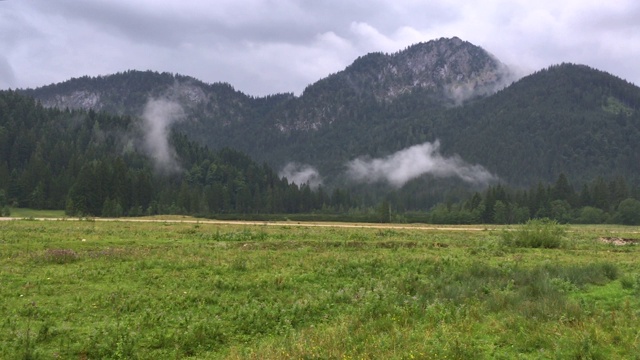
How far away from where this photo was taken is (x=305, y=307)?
17500 mm

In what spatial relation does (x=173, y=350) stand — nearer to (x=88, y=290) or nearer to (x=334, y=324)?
(x=334, y=324)

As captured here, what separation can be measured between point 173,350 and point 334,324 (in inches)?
199

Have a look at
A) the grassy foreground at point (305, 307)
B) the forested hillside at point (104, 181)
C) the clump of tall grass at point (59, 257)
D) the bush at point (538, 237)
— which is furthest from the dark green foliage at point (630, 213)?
the clump of tall grass at point (59, 257)

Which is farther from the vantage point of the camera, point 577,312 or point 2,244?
point 2,244

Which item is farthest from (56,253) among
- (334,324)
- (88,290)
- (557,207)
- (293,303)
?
(557,207)

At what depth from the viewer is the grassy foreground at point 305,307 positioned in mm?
12773

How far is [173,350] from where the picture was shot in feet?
43.6

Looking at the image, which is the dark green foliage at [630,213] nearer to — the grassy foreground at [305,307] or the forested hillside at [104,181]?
the forested hillside at [104,181]

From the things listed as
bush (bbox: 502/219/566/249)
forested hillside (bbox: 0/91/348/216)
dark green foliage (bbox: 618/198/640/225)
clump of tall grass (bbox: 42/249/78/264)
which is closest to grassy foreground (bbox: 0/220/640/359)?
clump of tall grass (bbox: 42/249/78/264)

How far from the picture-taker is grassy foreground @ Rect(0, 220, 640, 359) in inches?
503

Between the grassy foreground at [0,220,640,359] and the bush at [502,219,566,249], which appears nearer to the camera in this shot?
the grassy foreground at [0,220,640,359]

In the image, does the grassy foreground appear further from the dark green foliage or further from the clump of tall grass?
the dark green foliage

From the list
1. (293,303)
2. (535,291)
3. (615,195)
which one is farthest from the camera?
(615,195)

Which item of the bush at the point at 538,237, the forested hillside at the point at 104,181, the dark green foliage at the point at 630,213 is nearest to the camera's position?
the bush at the point at 538,237
